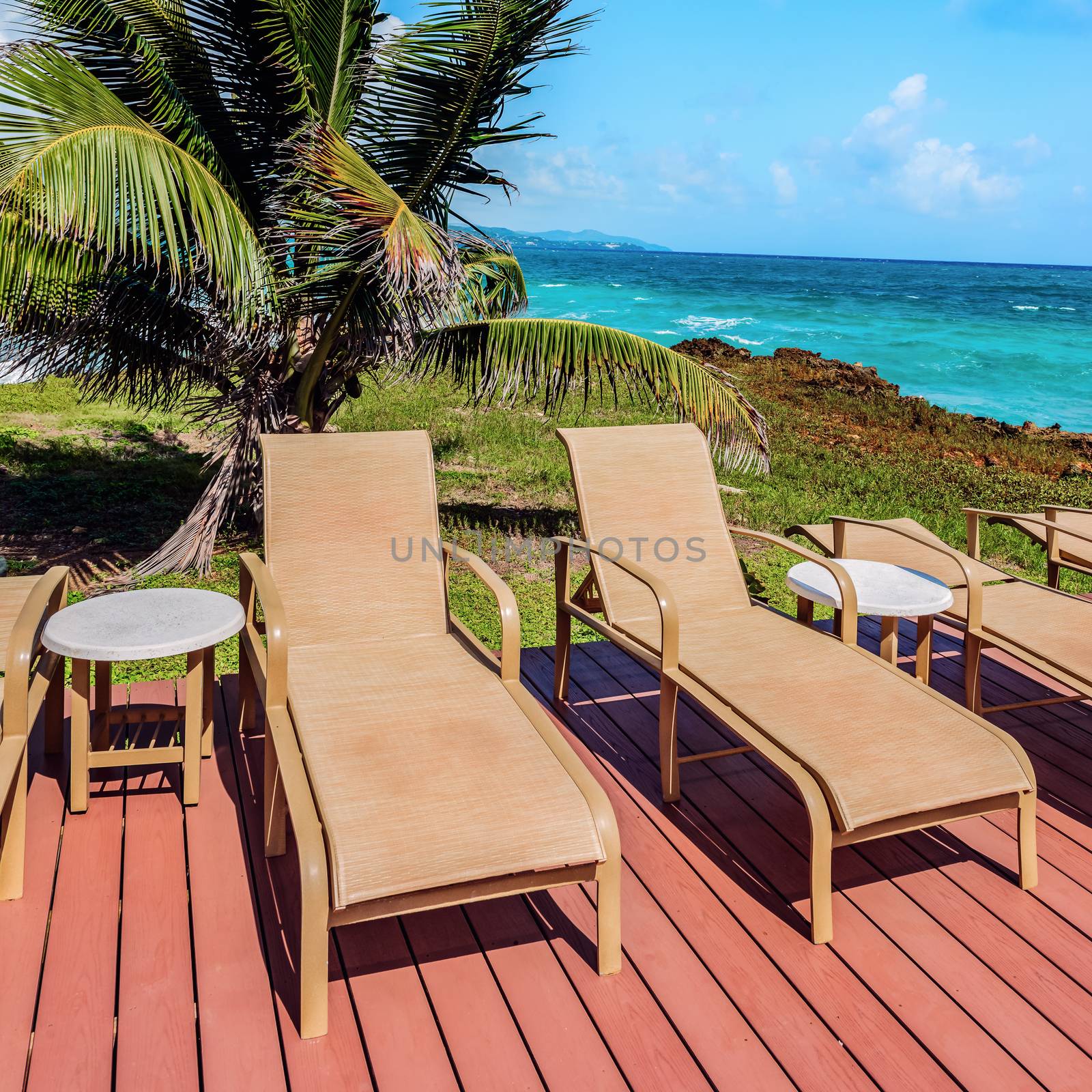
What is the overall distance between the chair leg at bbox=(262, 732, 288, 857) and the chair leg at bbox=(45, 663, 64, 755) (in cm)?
97

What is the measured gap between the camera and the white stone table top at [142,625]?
2660 mm

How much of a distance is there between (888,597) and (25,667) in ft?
9.65

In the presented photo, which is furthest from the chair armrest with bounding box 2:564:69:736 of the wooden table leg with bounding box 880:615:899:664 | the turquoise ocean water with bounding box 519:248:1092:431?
the turquoise ocean water with bounding box 519:248:1092:431

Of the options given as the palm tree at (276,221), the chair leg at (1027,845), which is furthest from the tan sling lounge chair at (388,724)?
the palm tree at (276,221)

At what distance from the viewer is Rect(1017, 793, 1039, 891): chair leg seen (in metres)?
2.63

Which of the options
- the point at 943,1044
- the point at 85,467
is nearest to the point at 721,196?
the point at 85,467

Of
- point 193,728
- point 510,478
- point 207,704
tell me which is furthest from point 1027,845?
point 510,478

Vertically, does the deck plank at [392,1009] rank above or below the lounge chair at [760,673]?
below

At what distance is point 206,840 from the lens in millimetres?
2830

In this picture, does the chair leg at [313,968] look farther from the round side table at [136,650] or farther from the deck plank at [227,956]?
the round side table at [136,650]

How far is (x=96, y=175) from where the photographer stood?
4039mm

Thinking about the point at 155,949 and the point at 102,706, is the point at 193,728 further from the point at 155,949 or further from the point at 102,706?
the point at 155,949

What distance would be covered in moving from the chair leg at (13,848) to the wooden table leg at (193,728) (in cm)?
52

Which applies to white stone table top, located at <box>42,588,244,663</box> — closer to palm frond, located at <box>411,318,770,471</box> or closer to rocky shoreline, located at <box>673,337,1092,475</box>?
palm frond, located at <box>411,318,770,471</box>
